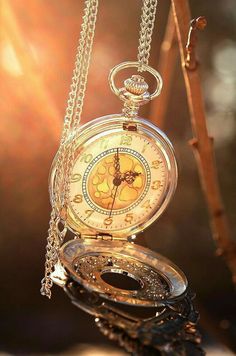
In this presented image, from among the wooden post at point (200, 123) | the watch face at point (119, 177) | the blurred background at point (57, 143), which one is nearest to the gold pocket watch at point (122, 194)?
the watch face at point (119, 177)

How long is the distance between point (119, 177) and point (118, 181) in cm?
1

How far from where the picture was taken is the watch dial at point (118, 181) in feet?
6.10

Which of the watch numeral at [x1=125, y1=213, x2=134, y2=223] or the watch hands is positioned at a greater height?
the watch hands

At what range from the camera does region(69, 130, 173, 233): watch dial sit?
186 centimetres

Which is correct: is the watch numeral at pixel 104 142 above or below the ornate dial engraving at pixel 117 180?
above

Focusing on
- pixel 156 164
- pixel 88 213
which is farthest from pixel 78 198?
pixel 156 164

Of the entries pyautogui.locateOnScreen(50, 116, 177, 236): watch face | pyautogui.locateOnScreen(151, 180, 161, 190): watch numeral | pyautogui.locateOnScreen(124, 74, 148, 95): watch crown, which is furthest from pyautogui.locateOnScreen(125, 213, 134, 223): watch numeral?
pyautogui.locateOnScreen(124, 74, 148, 95): watch crown

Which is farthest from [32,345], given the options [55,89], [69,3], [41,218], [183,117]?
[69,3]

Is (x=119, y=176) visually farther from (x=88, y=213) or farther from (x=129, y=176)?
(x=88, y=213)

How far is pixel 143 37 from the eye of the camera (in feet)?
6.28

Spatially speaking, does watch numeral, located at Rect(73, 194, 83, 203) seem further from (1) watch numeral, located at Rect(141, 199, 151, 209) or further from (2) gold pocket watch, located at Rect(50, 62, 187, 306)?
(1) watch numeral, located at Rect(141, 199, 151, 209)

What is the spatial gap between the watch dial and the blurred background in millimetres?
1345

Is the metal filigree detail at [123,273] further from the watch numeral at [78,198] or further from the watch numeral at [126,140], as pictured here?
the watch numeral at [126,140]

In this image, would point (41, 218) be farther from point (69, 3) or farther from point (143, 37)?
point (143, 37)
